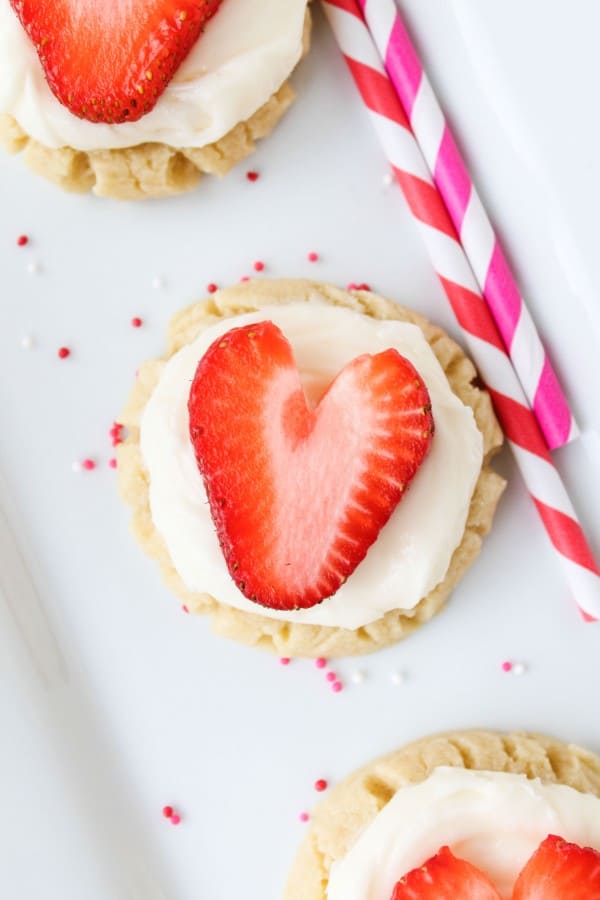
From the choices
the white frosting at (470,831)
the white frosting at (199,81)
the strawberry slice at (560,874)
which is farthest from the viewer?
the white frosting at (199,81)

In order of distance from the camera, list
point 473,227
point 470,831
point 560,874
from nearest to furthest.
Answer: point 560,874
point 470,831
point 473,227

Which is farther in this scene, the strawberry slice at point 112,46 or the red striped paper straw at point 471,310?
the red striped paper straw at point 471,310

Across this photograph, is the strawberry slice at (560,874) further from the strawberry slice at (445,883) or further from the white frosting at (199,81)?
the white frosting at (199,81)

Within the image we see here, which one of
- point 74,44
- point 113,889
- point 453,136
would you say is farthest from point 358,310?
point 113,889

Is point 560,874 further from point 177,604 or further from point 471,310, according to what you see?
point 471,310

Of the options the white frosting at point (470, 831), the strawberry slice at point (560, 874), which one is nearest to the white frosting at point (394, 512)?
the white frosting at point (470, 831)

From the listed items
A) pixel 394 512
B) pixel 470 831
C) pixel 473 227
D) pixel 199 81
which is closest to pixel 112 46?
pixel 199 81
